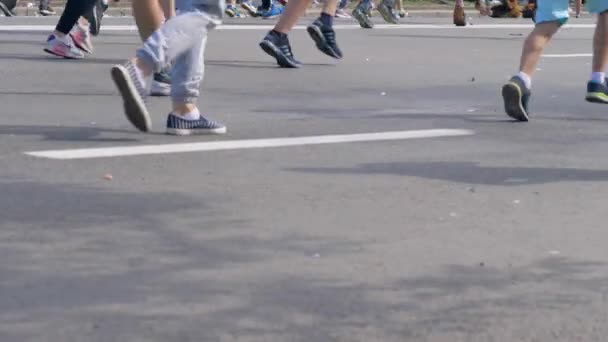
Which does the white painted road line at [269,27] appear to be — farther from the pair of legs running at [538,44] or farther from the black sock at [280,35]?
the pair of legs running at [538,44]

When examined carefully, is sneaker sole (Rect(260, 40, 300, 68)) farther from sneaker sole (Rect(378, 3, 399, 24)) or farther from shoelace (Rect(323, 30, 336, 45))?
sneaker sole (Rect(378, 3, 399, 24))

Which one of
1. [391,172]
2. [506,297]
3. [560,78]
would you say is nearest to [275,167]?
[391,172]

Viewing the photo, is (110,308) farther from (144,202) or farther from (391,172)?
(391,172)

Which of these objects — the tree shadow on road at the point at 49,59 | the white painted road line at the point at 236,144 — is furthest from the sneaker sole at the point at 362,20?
the white painted road line at the point at 236,144

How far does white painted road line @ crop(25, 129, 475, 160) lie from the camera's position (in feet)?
23.1

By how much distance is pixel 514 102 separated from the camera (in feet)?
28.8

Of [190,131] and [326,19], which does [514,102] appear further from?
[326,19]

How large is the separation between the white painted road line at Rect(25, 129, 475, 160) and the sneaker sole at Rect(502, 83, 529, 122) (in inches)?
21.1

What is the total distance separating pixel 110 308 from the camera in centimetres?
434

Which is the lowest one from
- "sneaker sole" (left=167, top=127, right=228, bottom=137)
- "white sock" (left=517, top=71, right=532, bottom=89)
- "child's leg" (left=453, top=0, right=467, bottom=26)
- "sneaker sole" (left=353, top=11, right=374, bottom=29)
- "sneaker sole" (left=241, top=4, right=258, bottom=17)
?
"sneaker sole" (left=241, top=4, right=258, bottom=17)

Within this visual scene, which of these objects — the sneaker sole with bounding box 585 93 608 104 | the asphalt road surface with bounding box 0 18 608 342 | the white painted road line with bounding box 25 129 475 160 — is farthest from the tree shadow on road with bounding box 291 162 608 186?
the sneaker sole with bounding box 585 93 608 104

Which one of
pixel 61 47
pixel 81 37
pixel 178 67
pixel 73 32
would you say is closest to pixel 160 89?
pixel 178 67

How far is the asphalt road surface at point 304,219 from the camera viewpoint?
14.3 feet

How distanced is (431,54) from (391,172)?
7.43 meters
